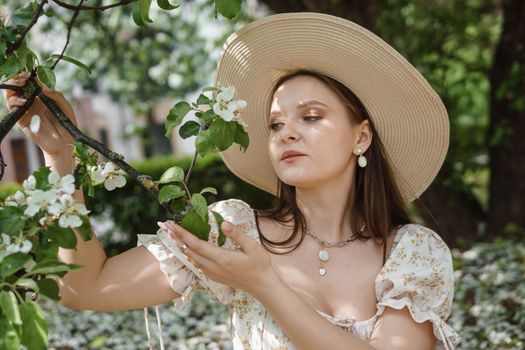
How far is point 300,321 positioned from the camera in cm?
173

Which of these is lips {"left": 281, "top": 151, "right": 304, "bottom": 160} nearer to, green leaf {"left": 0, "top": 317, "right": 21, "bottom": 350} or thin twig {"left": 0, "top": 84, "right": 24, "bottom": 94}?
thin twig {"left": 0, "top": 84, "right": 24, "bottom": 94}

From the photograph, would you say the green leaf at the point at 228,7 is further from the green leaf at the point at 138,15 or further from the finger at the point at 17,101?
the finger at the point at 17,101

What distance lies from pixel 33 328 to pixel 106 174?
53cm

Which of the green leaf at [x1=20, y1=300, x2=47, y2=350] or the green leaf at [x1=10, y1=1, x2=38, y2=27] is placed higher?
the green leaf at [x1=10, y1=1, x2=38, y2=27]

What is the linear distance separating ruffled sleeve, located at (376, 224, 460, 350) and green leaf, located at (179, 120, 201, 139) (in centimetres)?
75

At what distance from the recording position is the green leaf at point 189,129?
60.2 inches

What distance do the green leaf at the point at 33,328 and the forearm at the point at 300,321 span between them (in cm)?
65

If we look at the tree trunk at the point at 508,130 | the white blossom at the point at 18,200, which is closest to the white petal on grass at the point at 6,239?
the white blossom at the point at 18,200

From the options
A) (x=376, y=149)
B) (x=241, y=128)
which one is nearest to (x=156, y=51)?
(x=376, y=149)

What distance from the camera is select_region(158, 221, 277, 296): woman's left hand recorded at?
153 cm

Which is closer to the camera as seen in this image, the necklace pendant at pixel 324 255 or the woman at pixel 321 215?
the woman at pixel 321 215

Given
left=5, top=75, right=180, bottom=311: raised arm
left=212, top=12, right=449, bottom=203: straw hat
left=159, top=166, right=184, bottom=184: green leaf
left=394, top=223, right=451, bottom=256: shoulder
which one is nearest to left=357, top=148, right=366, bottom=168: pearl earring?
left=212, top=12, right=449, bottom=203: straw hat

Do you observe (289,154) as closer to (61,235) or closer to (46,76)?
(46,76)

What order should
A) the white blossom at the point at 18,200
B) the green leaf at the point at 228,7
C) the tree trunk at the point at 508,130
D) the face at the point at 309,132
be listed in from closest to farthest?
the white blossom at the point at 18,200
the green leaf at the point at 228,7
the face at the point at 309,132
the tree trunk at the point at 508,130
